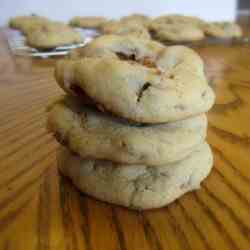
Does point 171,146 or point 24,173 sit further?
point 24,173

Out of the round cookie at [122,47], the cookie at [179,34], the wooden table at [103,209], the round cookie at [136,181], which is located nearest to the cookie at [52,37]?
the cookie at [179,34]

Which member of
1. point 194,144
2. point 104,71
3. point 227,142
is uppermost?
point 104,71

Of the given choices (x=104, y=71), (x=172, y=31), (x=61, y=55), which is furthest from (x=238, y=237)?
(x=172, y=31)

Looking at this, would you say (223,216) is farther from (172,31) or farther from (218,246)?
(172,31)

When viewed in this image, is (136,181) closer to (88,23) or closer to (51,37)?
(51,37)

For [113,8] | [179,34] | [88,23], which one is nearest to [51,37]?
[179,34]

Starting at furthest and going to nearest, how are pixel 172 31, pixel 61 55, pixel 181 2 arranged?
1. pixel 181 2
2. pixel 172 31
3. pixel 61 55

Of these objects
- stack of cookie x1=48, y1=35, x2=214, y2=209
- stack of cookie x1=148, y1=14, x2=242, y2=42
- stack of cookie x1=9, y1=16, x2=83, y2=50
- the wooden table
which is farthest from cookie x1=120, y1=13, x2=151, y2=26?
stack of cookie x1=48, y1=35, x2=214, y2=209
